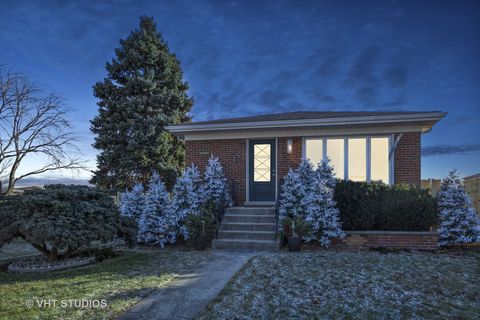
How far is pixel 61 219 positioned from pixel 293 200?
16.9 feet

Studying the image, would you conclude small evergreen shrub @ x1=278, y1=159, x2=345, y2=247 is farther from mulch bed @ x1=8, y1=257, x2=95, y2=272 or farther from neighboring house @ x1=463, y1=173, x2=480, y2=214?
neighboring house @ x1=463, y1=173, x2=480, y2=214

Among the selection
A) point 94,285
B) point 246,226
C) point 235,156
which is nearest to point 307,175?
point 246,226

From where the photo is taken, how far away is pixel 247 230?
830 cm

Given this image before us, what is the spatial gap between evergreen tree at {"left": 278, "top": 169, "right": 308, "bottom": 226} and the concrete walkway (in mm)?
2285

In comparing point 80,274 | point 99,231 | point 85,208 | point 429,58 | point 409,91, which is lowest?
point 80,274

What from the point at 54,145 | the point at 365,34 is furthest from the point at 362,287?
the point at 54,145

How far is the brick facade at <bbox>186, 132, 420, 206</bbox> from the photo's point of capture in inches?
361

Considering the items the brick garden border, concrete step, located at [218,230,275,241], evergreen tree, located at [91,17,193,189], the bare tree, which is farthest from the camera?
evergreen tree, located at [91,17,193,189]

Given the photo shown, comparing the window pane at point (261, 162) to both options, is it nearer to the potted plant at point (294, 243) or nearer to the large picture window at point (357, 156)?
the large picture window at point (357, 156)

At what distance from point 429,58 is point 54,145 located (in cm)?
1681

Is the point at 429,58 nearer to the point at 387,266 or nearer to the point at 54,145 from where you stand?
the point at 387,266

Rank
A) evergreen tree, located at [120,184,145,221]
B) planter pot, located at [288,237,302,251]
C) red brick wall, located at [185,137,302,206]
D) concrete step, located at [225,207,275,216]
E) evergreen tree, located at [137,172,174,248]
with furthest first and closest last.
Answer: red brick wall, located at [185,137,302,206], evergreen tree, located at [120,184,145,221], concrete step, located at [225,207,275,216], evergreen tree, located at [137,172,174,248], planter pot, located at [288,237,302,251]

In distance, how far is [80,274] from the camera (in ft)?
17.6

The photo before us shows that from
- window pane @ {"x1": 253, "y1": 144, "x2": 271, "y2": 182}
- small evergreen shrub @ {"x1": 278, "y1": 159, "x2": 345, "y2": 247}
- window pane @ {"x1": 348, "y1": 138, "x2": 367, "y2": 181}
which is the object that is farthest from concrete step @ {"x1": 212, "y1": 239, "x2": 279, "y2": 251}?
window pane @ {"x1": 348, "y1": 138, "x2": 367, "y2": 181}
